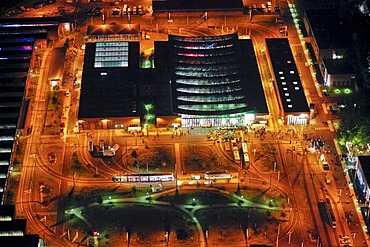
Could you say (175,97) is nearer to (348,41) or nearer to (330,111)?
(330,111)

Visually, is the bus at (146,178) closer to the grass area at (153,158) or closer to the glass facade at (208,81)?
the grass area at (153,158)

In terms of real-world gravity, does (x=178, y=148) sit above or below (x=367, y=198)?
above

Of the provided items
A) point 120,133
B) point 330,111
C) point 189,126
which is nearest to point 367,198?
point 330,111

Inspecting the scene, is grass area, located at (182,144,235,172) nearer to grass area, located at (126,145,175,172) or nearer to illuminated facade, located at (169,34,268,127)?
grass area, located at (126,145,175,172)

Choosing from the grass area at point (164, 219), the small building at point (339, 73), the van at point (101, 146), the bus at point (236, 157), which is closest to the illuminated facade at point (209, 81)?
the bus at point (236, 157)

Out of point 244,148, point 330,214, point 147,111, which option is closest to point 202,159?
point 244,148
